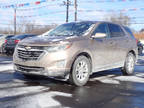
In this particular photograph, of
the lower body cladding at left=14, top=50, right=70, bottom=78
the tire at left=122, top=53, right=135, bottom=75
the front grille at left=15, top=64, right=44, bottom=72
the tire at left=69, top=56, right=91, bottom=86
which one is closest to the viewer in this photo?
the lower body cladding at left=14, top=50, right=70, bottom=78

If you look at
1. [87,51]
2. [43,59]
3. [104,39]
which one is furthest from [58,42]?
[104,39]

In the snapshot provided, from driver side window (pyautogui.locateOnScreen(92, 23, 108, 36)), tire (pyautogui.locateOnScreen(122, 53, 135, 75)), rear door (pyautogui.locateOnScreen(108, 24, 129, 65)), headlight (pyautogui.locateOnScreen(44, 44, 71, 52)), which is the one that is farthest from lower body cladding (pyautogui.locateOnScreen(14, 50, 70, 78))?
tire (pyautogui.locateOnScreen(122, 53, 135, 75))

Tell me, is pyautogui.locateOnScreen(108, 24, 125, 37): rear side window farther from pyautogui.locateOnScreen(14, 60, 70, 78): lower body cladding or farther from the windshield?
pyautogui.locateOnScreen(14, 60, 70, 78): lower body cladding

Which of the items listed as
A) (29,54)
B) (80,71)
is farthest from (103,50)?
(29,54)

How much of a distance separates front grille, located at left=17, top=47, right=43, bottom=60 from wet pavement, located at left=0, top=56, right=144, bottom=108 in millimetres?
722

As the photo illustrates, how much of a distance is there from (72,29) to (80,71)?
4.65ft

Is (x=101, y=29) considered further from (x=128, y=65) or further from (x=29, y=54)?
(x=29, y=54)

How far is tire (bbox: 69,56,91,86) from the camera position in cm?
530

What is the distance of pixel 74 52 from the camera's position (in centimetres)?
519

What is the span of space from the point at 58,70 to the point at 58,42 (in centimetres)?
68

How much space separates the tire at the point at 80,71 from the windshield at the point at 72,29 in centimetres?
80

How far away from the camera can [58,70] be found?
5035mm

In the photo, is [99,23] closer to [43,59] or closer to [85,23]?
[85,23]

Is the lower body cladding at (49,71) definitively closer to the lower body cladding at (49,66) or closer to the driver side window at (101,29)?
the lower body cladding at (49,66)
